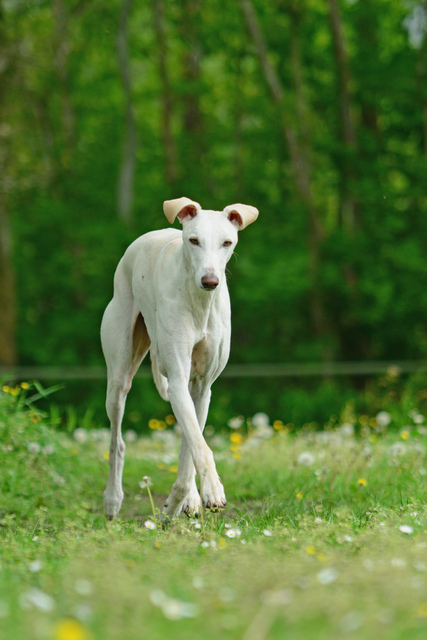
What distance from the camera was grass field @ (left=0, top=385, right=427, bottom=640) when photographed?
211 centimetres

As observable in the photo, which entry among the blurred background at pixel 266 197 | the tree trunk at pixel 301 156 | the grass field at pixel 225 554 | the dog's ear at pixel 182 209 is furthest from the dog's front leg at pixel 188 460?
the tree trunk at pixel 301 156

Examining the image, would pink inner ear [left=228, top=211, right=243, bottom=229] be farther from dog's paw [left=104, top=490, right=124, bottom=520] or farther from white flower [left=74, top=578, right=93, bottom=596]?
white flower [left=74, top=578, right=93, bottom=596]

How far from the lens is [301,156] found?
13.7 metres

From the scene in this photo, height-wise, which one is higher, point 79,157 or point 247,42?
point 247,42

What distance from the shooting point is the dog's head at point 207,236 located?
3.90 meters

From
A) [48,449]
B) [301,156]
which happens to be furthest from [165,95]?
[48,449]

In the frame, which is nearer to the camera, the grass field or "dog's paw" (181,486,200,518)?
the grass field

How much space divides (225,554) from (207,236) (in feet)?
5.48

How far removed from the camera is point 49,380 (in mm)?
13383

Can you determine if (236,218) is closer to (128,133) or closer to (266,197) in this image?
(128,133)

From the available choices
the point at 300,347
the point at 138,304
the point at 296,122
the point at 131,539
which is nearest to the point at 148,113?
the point at 296,122

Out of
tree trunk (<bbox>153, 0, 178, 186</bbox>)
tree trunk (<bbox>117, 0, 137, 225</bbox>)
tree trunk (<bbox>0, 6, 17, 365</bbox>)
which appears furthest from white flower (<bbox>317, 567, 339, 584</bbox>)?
tree trunk (<bbox>153, 0, 178, 186</bbox>)

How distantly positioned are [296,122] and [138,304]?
31.6ft

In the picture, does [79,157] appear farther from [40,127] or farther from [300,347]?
[300,347]
